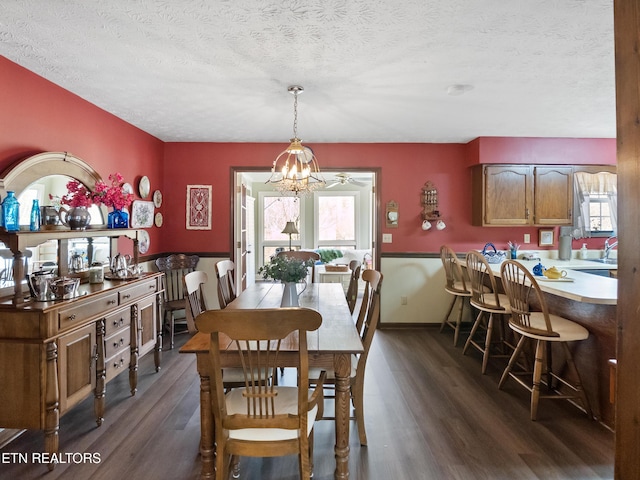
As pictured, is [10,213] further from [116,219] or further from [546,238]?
[546,238]

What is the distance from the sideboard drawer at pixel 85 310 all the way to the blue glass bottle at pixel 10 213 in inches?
22.6

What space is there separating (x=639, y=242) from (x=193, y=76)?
106 inches

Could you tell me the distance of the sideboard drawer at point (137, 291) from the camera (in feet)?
8.61

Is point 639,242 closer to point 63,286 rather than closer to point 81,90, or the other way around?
point 63,286

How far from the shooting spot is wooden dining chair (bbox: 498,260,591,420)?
244 cm

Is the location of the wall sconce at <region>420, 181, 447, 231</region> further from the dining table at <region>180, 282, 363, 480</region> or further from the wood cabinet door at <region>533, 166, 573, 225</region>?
the dining table at <region>180, 282, 363, 480</region>

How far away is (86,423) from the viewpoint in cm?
241

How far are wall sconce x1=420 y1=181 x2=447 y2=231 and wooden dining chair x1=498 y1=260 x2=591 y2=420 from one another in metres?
1.72

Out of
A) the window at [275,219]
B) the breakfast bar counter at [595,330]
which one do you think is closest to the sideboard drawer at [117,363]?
the breakfast bar counter at [595,330]

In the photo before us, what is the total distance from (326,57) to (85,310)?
218 cm

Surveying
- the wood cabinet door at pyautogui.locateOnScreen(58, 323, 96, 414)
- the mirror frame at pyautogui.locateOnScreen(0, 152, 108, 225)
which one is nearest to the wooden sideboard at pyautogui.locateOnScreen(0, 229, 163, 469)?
the wood cabinet door at pyautogui.locateOnScreen(58, 323, 96, 414)

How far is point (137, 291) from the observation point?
2.83m

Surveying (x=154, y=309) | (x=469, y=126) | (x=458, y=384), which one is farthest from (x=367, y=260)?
(x=154, y=309)

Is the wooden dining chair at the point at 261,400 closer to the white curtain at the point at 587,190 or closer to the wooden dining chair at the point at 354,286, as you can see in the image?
the wooden dining chair at the point at 354,286
